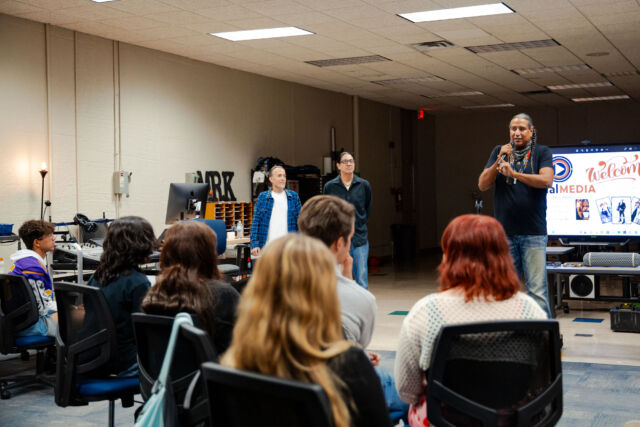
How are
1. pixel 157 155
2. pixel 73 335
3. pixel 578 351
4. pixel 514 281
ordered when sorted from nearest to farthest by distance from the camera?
1. pixel 514 281
2. pixel 73 335
3. pixel 578 351
4. pixel 157 155

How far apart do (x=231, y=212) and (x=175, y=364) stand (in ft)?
22.3

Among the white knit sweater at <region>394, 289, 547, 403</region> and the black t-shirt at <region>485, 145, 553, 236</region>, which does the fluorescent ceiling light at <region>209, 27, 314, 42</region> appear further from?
the white knit sweater at <region>394, 289, 547, 403</region>

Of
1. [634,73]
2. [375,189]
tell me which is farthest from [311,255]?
[375,189]

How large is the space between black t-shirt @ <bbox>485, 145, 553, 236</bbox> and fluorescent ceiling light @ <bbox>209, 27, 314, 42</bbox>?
3.86 meters

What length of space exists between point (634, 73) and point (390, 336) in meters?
7.28

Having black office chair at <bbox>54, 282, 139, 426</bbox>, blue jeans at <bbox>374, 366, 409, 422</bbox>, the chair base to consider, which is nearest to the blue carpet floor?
the chair base

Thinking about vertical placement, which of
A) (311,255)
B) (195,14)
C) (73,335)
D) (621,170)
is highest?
(195,14)

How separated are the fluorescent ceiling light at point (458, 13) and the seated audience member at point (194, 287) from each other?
5.09 m

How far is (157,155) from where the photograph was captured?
8555 millimetres

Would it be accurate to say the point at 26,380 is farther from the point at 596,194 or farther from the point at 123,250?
the point at 596,194

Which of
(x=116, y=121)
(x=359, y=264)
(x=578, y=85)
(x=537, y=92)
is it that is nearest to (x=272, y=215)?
(x=359, y=264)

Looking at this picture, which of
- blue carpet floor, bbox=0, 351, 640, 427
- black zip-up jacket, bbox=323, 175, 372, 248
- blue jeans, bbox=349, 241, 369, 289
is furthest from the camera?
black zip-up jacket, bbox=323, 175, 372, 248

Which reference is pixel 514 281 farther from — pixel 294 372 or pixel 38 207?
pixel 38 207

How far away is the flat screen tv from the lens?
6352 mm
